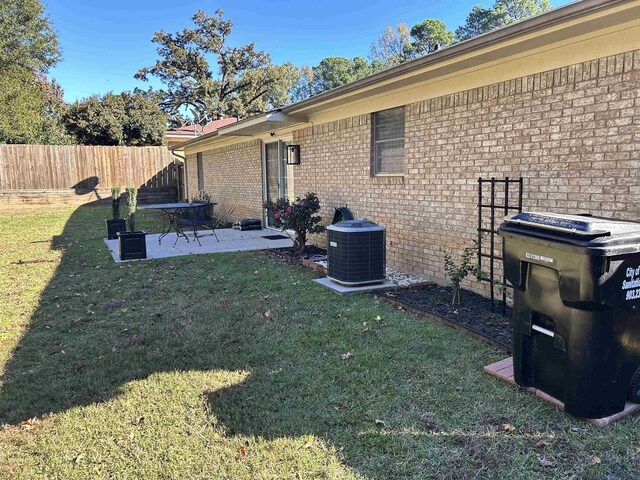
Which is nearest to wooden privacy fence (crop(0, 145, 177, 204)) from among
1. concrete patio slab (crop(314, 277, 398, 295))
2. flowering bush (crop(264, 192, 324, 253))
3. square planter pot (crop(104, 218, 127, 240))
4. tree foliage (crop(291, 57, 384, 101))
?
square planter pot (crop(104, 218, 127, 240))

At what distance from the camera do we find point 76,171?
64.8 ft

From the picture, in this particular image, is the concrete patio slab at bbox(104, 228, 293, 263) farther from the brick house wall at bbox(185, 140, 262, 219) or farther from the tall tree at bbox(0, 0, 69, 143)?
the tall tree at bbox(0, 0, 69, 143)

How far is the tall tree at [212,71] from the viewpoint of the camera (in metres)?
34.6

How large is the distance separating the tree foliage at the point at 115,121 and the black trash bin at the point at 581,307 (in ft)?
85.8

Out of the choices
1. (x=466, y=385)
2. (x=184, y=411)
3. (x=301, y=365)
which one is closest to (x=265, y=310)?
(x=301, y=365)

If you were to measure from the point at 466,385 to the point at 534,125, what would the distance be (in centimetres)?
293

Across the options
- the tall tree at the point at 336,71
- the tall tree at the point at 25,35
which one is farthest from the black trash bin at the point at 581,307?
the tall tree at the point at 336,71

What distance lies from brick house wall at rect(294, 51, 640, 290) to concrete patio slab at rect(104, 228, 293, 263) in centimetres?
260

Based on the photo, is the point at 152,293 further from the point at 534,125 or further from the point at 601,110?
the point at 601,110

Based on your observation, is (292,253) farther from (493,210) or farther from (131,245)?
A: (493,210)

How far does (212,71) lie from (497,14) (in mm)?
28851

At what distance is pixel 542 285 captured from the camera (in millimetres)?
2797

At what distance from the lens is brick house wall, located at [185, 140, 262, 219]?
1240 cm

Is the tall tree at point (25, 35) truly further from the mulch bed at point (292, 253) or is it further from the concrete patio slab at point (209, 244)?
the mulch bed at point (292, 253)
